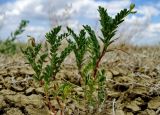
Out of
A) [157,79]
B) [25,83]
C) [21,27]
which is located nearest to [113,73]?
[157,79]

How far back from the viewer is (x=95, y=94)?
291 cm

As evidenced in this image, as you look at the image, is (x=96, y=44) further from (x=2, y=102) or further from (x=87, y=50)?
(x=2, y=102)

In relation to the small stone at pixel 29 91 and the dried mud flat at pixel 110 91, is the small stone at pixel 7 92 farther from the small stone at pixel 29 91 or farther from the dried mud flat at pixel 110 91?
the small stone at pixel 29 91

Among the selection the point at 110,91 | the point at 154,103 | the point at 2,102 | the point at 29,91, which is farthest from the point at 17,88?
the point at 154,103

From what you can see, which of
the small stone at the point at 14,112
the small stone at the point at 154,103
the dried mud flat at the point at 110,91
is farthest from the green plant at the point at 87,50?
the small stone at the point at 154,103

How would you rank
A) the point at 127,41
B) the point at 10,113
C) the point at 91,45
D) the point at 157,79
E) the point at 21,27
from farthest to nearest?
the point at 127,41 < the point at 21,27 < the point at 157,79 < the point at 10,113 < the point at 91,45

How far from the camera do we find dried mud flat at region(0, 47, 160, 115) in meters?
2.74

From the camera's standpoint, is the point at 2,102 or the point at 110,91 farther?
the point at 110,91

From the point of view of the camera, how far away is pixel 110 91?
3.05 metres

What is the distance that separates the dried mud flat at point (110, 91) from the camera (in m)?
2.74

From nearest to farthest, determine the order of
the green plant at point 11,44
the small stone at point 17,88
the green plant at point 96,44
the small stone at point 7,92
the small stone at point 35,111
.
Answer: the green plant at point 96,44, the small stone at point 35,111, the small stone at point 7,92, the small stone at point 17,88, the green plant at point 11,44

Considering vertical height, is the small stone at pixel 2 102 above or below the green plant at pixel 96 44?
below

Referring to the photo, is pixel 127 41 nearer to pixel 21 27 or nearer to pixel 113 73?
pixel 21 27

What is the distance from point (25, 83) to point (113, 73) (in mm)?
748
